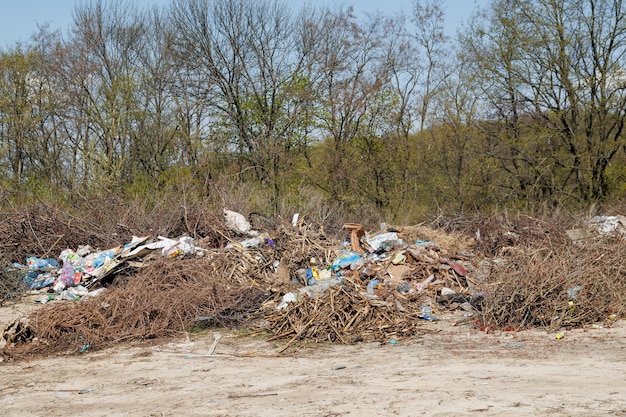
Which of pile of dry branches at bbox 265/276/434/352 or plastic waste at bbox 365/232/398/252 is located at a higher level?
plastic waste at bbox 365/232/398/252

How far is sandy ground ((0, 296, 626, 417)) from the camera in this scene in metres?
5.32

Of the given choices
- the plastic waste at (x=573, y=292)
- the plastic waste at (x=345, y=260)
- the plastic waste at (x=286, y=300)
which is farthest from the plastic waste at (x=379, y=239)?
the plastic waste at (x=573, y=292)

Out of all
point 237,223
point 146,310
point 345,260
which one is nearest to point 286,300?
point 345,260

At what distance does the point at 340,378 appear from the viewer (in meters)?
6.46

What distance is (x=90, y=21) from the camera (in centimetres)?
2792

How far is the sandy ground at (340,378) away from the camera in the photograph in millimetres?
5316

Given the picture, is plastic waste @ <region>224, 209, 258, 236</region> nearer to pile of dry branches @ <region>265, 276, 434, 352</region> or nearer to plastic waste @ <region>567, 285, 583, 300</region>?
pile of dry branches @ <region>265, 276, 434, 352</region>

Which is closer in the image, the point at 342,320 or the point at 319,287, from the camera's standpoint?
the point at 342,320

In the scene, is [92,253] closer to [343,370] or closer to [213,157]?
[343,370]

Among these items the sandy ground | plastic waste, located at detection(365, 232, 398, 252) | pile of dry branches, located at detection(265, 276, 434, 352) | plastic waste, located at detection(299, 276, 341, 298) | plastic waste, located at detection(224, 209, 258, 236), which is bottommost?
the sandy ground

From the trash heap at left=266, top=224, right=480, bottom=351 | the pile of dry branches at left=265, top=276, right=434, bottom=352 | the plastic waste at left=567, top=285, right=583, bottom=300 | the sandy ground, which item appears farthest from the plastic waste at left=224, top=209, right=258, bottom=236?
the plastic waste at left=567, top=285, right=583, bottom=300

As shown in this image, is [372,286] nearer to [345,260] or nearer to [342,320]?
[345,260]

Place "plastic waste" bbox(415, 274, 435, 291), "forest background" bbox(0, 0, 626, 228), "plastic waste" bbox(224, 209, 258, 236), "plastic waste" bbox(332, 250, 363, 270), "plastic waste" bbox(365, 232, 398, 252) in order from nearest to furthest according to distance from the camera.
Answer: "plastic waste" bbox(415, 274, 435, 291)
"plastic waste" bbox(332, 250, 363, 270)
"plastic waste" bbox(365, 232, 398, 252)
"plastic waste" bbox(224, 209, 258, 236)
"forest background" bbox(0, 0, 626, 228)

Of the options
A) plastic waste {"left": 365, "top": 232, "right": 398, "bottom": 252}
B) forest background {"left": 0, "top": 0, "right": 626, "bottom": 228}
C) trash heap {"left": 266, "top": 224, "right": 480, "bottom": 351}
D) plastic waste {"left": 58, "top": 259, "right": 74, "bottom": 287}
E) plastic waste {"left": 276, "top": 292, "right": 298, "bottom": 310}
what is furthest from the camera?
forest background {"left": 0, "top": 0, "right": 626, "bottom": 228}
